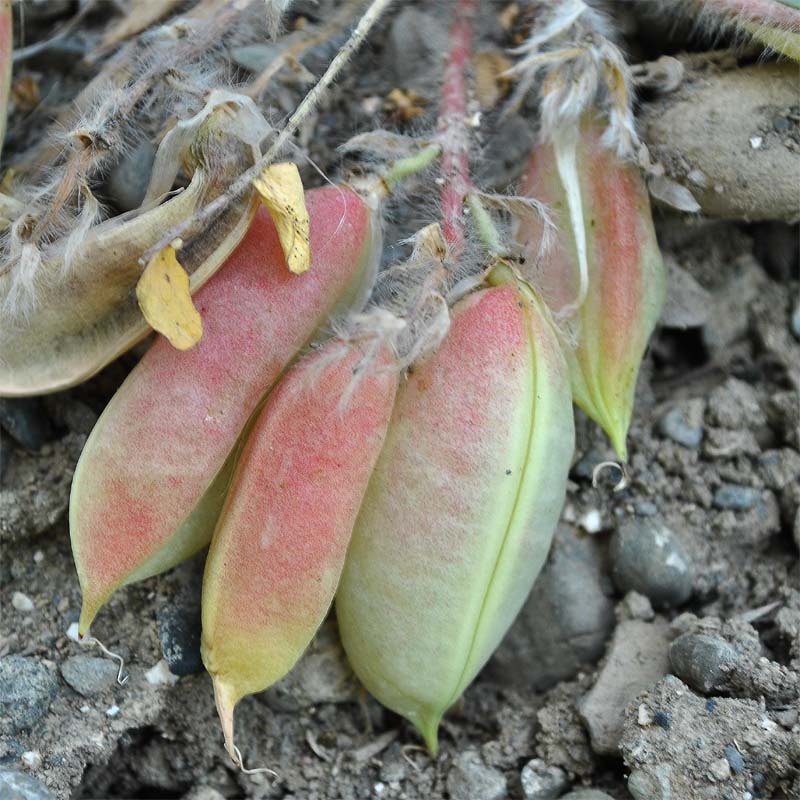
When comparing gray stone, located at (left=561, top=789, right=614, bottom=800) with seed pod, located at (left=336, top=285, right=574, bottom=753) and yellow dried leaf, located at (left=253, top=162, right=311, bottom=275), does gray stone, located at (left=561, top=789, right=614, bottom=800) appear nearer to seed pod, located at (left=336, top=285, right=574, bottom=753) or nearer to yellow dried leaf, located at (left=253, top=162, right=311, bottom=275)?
seed pod, located at (left=336, top=285, right=574, bottom=753)

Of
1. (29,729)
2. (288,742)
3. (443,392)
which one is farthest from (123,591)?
(443,392)

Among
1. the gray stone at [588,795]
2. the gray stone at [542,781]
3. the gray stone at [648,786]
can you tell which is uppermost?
the gray stone at [648,786]

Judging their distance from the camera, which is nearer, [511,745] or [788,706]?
[788,706]

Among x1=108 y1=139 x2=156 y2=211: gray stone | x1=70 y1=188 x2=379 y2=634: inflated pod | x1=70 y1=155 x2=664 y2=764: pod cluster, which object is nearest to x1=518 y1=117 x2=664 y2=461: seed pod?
x1=70 y1=155 x2=664 y2=764: pod cluster

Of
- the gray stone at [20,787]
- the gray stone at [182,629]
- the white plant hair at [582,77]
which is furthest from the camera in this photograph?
the white plant hair at [582,77]

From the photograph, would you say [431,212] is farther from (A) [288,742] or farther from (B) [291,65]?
(A) [288,742]

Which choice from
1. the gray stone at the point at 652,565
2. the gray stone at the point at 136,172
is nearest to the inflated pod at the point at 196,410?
the gray stone at the point at 136,172

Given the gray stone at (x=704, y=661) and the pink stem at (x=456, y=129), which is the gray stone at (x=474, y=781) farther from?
A: the pink stem at (x=456, y=129)
